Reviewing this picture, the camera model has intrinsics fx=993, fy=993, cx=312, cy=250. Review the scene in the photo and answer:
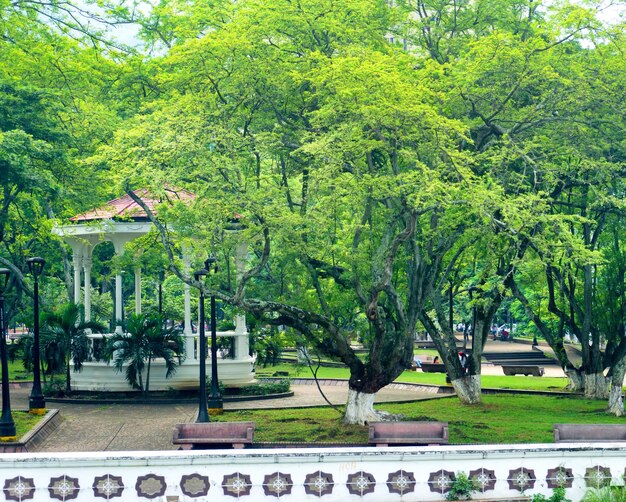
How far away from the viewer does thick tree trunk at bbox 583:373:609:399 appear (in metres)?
Answer: 31.8

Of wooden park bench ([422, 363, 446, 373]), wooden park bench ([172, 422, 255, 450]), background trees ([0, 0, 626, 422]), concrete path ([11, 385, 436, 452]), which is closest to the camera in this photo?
wooden park bench ([172, 422, 255, 450])

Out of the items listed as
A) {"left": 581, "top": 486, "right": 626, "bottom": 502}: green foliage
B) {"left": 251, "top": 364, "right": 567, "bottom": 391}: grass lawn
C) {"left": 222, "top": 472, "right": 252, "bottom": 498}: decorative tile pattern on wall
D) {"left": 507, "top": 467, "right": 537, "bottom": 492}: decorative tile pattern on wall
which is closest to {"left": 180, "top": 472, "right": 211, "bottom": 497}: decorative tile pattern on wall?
{"left": 222, "top": 472, "right": 252, "bottom": 498}: decorative tile pattern on wall

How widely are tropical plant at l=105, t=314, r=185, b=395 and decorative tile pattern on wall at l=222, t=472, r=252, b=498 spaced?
16.9 metres

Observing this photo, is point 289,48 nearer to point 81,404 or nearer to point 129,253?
point 129,253

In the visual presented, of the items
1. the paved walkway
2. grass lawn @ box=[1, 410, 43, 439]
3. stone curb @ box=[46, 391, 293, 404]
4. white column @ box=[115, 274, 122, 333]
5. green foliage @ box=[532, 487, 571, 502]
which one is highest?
white column @ box=[115, 274, 122, 333]

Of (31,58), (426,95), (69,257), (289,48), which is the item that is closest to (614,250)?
Result: (426,95)

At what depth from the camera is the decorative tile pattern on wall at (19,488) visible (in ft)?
47.0

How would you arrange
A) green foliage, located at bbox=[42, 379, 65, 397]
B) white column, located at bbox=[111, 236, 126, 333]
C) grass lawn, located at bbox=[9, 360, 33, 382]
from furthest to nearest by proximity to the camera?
grass lawn, located at bbox=[9, 360, 33, 382] → white column, located at bbox=[111, 236, 126, 333] → green foliage, located at bbox=[42, 379, 65, 397]

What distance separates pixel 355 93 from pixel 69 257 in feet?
84.5

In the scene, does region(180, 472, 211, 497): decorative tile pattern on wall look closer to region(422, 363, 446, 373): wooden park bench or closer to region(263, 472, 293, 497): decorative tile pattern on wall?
region(263, 472, 293, 497): decorative tile pattern on wall

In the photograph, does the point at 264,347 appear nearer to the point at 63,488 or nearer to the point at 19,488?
the point at 63,488

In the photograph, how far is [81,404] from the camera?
3123 cm

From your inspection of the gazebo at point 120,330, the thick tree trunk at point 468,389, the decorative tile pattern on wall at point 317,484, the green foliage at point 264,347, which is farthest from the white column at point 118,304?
the decorative tile pattern on wall at point 317,484

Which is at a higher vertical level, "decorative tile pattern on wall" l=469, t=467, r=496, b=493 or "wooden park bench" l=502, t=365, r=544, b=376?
"decorative tile pattern on wall" l=469, t=467, r=496, b=493
